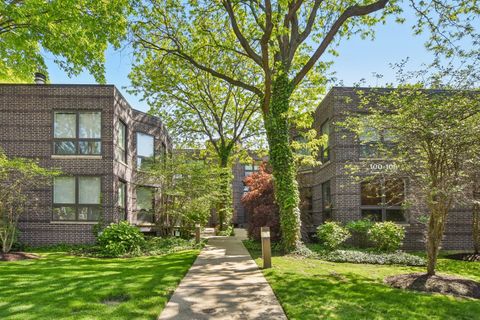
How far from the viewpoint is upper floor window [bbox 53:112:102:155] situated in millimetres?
15992

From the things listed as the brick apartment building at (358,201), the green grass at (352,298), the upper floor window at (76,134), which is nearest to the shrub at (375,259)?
the green grass at (352,298)

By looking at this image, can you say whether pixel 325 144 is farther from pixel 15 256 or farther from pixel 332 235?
pixel 15 256

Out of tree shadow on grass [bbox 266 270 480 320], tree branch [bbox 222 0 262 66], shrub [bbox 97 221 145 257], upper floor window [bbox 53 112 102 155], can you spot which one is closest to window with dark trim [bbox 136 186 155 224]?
upper floor window [bbox 53 112 102 155]

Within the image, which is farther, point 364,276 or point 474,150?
point 364,276

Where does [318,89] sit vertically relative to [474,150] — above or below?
above

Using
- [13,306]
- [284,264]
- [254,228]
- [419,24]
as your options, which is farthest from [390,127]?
[254,228]

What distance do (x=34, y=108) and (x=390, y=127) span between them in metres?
13.8

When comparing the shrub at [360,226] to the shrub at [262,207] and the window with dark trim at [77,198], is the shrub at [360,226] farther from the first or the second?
the window with dark trim at [77,198]

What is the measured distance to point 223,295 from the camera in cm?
693

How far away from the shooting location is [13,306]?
238 inches

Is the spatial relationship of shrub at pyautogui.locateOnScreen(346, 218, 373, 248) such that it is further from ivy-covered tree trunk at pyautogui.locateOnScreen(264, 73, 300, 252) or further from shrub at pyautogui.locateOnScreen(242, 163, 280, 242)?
ivy-covered tree trunk at pyautogui.locateOnScreen(264, 73, 300, 252)

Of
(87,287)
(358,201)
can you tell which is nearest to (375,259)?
(358,201)

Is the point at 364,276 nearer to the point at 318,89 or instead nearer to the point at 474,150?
the point at 474,150

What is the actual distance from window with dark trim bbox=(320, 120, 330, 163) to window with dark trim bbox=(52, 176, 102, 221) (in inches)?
382
